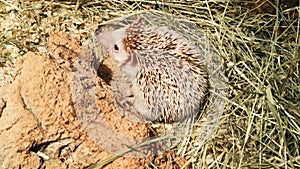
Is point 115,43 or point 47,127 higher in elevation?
point 115,43

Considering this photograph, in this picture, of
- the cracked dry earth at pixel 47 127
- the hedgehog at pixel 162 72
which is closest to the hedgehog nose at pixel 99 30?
the hedgehog at pixel 162 72

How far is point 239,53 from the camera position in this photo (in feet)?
8.70

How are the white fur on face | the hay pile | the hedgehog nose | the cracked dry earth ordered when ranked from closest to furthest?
the cracked dry earth → the hay pile → the white fur on face → the hedgehog nose

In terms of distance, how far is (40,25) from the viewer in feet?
9.51

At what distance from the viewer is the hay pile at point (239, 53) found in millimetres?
2389

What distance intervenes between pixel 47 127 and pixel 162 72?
499 millimetres

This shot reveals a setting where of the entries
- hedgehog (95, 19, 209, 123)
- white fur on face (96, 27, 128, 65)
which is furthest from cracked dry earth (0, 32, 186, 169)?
white fur on face (96, 27, 128, 65)

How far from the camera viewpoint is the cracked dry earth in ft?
7.32

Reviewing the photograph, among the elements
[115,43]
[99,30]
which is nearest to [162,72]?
[115,43]

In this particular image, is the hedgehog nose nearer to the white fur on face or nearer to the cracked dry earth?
the white fur on face

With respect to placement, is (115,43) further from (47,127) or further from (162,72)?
(47,127)

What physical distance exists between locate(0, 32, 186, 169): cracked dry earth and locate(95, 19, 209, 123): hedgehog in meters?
0.24

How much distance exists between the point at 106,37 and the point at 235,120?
647mm

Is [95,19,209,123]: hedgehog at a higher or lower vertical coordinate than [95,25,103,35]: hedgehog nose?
lower
